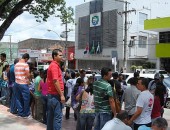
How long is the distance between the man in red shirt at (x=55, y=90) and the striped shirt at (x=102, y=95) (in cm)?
66

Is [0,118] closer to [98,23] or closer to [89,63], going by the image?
[98,23]

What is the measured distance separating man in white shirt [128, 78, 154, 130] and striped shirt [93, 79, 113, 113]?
50 cm

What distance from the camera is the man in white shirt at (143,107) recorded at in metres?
6.08

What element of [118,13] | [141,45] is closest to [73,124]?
[118,13]

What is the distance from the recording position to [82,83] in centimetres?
884

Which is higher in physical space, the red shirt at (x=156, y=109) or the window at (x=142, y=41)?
the window at (x=142, y=41)

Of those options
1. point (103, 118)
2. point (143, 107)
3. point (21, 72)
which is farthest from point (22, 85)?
point (143, 107)

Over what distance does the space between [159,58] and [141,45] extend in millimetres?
8690

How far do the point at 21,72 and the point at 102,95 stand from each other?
3.39m

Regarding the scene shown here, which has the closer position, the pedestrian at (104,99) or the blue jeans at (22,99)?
the pedestrian at (104,99)

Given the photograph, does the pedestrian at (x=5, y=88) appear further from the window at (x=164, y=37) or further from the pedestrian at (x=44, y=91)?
the window at (x=164, y=37)

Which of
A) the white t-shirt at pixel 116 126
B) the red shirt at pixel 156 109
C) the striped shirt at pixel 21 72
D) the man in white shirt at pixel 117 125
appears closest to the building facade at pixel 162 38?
the striped shirt at pixel 21 72

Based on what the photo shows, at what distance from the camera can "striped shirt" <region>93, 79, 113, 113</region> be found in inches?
239

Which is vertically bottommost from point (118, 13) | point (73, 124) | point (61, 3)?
point (73, 124)
